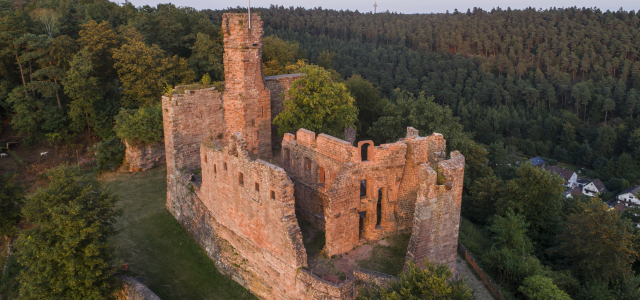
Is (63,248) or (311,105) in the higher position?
(311,105)

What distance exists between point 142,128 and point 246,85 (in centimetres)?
985

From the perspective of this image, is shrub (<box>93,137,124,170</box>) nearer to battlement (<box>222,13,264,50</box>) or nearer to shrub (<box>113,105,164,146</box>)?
shrub (<box>113,105,164,146</box>)

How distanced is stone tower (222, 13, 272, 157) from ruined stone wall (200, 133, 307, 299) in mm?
5395

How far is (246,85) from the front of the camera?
26062 millimetres

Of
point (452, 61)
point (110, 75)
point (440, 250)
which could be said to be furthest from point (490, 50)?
point (440, 250)

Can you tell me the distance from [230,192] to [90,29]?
2598 cm

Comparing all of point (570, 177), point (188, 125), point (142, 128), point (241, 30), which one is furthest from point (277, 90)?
point (570, 177)

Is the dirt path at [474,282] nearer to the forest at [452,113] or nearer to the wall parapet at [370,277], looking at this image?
the forest at [452,113]

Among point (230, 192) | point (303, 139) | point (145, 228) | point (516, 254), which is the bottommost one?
point (516, 254)

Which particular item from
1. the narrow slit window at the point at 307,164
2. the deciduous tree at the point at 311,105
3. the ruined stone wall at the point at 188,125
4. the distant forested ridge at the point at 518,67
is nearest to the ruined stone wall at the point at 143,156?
the ruined stone wall at the point at 188,125

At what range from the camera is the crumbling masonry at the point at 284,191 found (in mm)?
17219

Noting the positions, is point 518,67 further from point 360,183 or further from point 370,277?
point 370,277

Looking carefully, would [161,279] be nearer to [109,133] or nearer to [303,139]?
[303,139]

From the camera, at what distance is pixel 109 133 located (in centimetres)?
3650
